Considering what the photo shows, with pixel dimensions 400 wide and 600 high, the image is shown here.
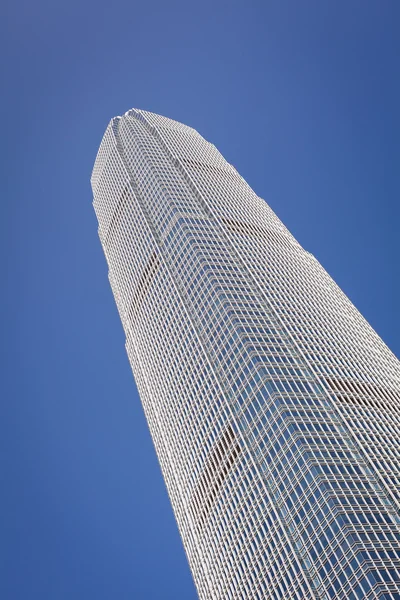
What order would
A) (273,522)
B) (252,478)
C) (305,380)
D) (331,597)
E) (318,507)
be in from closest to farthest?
1. (331,597)
2. (318,507)
3. (273,522)
4. (252,478)
5. (305,380)

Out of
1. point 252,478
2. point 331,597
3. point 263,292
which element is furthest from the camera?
point 263,292

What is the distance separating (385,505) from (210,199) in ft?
326

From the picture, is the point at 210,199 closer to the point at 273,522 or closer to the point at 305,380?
the point at 305,380

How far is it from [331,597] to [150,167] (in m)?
127

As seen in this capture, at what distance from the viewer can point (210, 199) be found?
187 meters

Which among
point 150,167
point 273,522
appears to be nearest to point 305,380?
point 273,522

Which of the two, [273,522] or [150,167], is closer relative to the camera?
[273,522]

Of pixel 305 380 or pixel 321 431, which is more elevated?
pixel 305 380

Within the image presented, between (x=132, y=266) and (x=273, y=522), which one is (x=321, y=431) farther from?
(x=132, y=266)

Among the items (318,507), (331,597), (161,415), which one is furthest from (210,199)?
(331,597)

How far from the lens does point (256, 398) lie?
415 ft

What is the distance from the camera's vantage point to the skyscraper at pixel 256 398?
105 m

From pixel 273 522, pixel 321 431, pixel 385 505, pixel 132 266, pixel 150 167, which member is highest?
pixel 150 167

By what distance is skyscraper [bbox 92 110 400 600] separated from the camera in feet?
345
